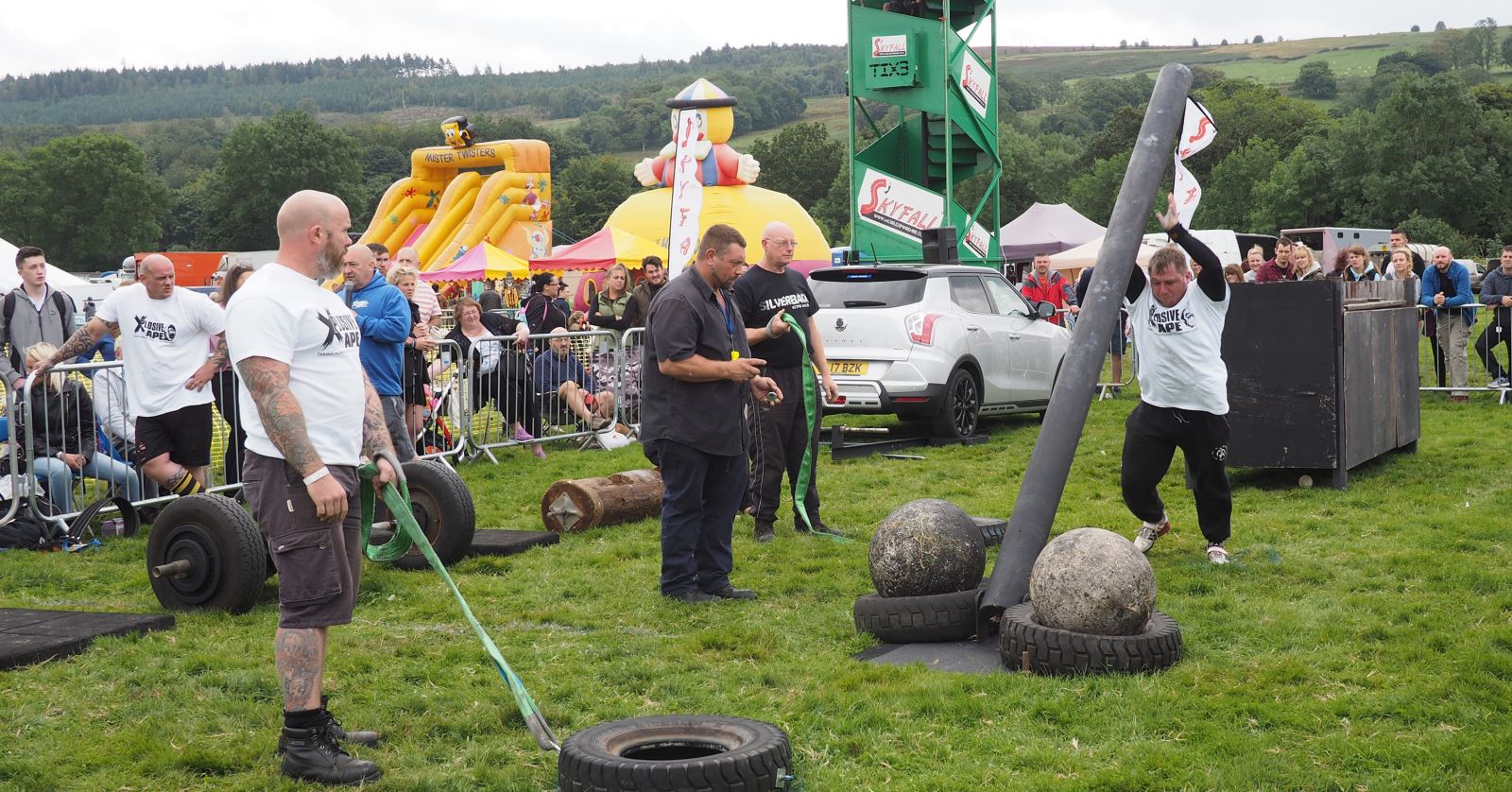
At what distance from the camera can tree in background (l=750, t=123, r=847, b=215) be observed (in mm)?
101188

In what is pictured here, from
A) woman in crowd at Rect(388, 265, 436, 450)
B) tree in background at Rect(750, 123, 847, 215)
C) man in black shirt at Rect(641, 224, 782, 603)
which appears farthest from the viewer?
tree in background at Rect(750, 123, 847, 215)

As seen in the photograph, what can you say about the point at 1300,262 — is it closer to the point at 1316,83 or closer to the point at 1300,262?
the point at 1300,262

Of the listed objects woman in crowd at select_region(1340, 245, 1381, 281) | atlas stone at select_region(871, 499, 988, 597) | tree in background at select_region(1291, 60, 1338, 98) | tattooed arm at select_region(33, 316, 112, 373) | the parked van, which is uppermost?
tree in background at select_region(1291, 60, 1338, 98)

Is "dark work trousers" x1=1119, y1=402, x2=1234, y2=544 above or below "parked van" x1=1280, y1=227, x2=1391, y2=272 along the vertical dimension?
below

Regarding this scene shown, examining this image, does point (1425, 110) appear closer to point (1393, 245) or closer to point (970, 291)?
point (1393, 245)

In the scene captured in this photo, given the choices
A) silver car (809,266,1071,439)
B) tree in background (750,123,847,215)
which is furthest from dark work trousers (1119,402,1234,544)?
tree in background (750,123,847,215)

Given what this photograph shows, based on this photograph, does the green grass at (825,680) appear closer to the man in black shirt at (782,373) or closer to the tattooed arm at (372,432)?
the man in black shirt at (782,373)

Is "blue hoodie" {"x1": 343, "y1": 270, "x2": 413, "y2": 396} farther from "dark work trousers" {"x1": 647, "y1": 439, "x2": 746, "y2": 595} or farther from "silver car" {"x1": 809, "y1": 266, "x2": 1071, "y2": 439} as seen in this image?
"silver car" {"x1": 809, "y1": 266, "x2": 1071, "y2": 439}

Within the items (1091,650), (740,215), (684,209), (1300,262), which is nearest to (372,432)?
(1091,650)

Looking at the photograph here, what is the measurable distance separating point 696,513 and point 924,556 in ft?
4.61

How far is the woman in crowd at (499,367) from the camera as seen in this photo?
508 inches

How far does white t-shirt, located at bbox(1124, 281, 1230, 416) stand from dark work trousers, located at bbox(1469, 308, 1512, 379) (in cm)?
1008

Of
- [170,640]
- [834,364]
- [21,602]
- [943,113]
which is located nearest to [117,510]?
[21,602]

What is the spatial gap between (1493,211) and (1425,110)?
6235 mm
